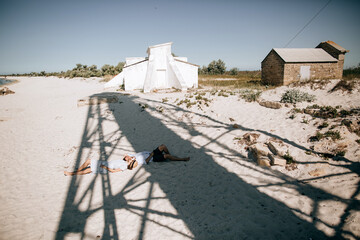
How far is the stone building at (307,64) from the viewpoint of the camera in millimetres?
18578

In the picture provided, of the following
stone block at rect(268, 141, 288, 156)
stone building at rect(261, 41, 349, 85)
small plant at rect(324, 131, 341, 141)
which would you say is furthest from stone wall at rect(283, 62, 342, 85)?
stone block at rect(268, 141, 288, 156)

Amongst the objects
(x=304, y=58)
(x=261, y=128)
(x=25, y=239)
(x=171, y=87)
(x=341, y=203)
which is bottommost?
(x=25, y=239)

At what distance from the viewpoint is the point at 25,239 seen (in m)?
3.57

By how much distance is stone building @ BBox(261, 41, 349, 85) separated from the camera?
18578 mm

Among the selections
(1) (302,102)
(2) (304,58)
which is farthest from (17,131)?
(2) (304,58)

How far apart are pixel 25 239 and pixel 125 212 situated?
1930mm

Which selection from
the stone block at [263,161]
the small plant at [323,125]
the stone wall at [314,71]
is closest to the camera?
the stone block at [263,161]

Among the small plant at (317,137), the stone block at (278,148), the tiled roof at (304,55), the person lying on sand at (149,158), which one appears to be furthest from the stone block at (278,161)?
the tiled roof at (304,55)

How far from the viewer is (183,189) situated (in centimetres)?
497

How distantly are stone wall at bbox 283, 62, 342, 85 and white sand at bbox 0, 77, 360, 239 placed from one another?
11.7m

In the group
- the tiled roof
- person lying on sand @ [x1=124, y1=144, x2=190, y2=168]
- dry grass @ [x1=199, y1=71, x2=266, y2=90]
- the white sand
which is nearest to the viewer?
the white sand

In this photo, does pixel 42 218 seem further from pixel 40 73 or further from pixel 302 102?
pixel 40 73

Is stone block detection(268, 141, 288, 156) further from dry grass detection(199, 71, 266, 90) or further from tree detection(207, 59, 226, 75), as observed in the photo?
tree detection(207, 59, 226, 75)

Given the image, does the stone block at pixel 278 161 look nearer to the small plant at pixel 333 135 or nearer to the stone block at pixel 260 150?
the stone block at pixel 260 150
